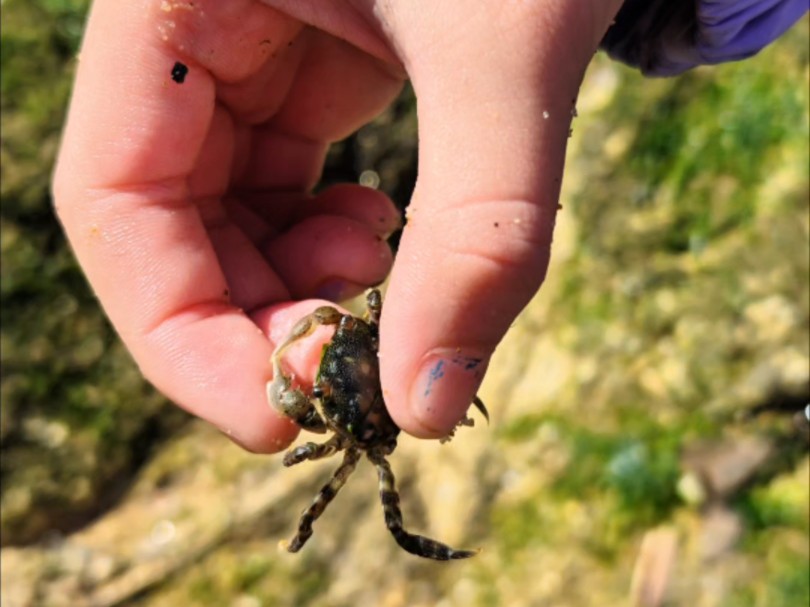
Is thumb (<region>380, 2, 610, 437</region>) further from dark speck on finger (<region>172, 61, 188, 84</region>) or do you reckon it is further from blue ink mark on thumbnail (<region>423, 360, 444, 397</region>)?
dark speck on finger (<region>172, 61, 188, 84</region>)

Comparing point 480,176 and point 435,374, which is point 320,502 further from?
point 480,176

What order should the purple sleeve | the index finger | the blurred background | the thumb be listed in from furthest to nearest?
the blurred background < the purple sleeve < the index finger < the thumb

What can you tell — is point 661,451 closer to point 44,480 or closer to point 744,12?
point 744,12

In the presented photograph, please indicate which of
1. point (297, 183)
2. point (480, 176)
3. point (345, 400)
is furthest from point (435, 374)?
point (297, 183)

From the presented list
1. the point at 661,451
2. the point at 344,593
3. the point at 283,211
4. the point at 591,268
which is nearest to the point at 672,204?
the point at 591,268

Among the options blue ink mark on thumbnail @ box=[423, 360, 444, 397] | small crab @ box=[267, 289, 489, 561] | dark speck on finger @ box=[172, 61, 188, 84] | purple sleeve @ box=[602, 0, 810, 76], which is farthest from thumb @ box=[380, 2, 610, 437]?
purple sleeve @ box=[602, 0, 810, 76]

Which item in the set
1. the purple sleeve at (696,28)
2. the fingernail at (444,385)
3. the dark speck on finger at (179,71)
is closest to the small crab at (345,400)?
the fingernail at (444,385)

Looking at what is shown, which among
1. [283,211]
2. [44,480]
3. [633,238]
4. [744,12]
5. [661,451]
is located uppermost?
[744,12]
